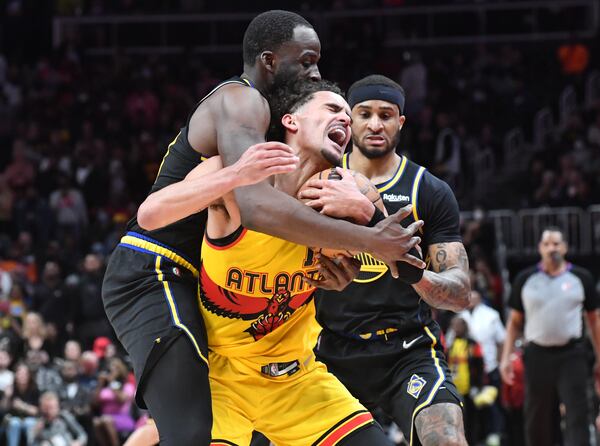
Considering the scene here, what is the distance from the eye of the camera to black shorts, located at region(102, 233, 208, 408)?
500 centimetres

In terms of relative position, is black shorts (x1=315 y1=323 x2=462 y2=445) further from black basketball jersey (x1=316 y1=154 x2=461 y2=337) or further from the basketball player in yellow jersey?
the basketball player in yellow jersey

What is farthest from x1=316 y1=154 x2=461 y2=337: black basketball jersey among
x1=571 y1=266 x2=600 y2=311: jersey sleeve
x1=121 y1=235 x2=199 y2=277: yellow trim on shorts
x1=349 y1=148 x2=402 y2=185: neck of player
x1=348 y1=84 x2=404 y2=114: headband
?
x1=571 y1=266 x2=600 y2=311: jersey sleeve

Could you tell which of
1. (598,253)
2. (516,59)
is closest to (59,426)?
(598,253)

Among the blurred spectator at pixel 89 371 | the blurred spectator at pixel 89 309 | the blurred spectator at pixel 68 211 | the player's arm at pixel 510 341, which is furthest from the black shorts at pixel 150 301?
the blurred spectator at pixel 68 211

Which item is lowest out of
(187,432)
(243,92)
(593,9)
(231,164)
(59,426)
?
(59,426)

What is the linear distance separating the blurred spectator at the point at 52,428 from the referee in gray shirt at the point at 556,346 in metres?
5.01

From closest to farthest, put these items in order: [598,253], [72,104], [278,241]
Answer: [278,241]
[598,253]
[72,104]

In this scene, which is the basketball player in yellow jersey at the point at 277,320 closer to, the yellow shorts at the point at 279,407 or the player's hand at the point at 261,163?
the yellow shorts at the point at 279,407

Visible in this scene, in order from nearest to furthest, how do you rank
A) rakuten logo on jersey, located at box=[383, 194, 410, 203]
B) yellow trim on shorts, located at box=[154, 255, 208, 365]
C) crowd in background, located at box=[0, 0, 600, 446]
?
yellow trim on shorts, located at box=[154, 255, 208, 365]
rakuten logo on jersey, located at box=[383, 194, 410, 203]
crowd in background, located at box=[0, 0, 600, 446]

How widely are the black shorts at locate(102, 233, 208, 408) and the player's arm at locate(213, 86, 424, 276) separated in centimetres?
70

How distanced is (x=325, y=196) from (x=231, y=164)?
40 centimetres

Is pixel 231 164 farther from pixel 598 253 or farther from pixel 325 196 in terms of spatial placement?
pixel 598 253

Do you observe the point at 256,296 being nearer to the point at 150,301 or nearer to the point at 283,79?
the point at 150,301

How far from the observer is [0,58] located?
2188 cm
